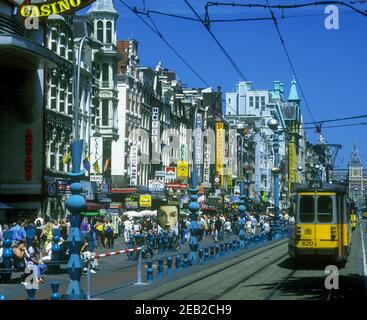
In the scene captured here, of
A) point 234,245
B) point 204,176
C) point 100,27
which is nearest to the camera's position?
point 234,245

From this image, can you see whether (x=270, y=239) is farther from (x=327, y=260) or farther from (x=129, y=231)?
(x=327, y=260)

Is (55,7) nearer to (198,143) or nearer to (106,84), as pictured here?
(106,84)

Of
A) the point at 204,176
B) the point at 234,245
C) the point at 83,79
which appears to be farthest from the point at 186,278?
the point at 204,176

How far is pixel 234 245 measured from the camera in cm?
3466

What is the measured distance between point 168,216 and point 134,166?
20744 mm

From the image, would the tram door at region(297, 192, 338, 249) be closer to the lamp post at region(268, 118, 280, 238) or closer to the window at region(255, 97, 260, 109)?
the lamp post at region(268, 118, 280, 238)

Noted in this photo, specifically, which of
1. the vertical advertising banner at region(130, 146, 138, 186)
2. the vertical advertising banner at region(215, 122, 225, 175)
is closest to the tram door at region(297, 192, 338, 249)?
the vertical advertising banner at region(130, 146, 138, 186)

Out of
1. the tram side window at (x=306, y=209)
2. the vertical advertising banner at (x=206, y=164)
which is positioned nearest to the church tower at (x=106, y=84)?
the vertical advertising banner at (x=206, y=164)

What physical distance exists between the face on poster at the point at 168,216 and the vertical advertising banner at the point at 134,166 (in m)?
18.8

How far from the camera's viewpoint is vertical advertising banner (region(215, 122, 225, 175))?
8581cm

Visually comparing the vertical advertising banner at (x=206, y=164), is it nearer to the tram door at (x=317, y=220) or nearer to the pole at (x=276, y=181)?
the pole at (x=276, y=181)

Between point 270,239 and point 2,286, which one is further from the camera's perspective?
point 270,239

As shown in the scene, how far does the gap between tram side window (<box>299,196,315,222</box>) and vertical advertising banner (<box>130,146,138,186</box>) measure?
35874mm

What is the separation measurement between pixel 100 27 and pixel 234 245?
26.5 m
